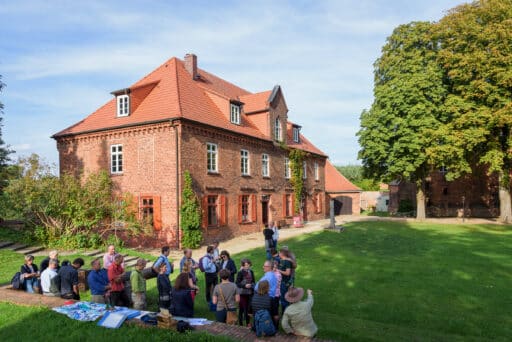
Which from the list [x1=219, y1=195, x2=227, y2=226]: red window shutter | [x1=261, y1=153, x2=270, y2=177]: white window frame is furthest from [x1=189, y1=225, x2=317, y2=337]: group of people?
[x1=261, y1=153, x2=270, y2=177]: white window frame

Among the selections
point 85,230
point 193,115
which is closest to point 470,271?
point 193,115

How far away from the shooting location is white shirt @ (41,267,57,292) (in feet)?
29.4

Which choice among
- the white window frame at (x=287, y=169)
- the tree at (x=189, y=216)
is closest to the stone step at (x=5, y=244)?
the tree at (x=189, y=216)

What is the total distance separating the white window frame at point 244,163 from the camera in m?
23.8

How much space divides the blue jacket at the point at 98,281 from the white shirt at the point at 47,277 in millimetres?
1135

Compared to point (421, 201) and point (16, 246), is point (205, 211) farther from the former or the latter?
point (421, 201)

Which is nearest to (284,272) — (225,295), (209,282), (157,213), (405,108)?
(225,295)

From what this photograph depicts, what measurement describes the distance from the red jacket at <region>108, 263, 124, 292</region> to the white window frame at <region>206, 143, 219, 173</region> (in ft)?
40.8

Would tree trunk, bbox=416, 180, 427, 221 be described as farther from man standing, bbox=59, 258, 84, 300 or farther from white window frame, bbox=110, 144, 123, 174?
man standing, bbox=59, 258, 84, 300

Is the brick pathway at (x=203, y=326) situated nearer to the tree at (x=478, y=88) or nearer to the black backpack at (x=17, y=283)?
the black backpack at (x=17, y=283)

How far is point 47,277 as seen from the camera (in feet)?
29.7

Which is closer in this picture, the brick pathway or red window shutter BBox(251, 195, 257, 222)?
the brick pathway

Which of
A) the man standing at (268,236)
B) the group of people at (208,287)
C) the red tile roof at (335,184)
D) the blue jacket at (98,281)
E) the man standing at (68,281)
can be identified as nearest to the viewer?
the group of people at (208,287)

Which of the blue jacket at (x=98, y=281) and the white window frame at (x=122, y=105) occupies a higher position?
the white window frame at (x=122, y=105)
